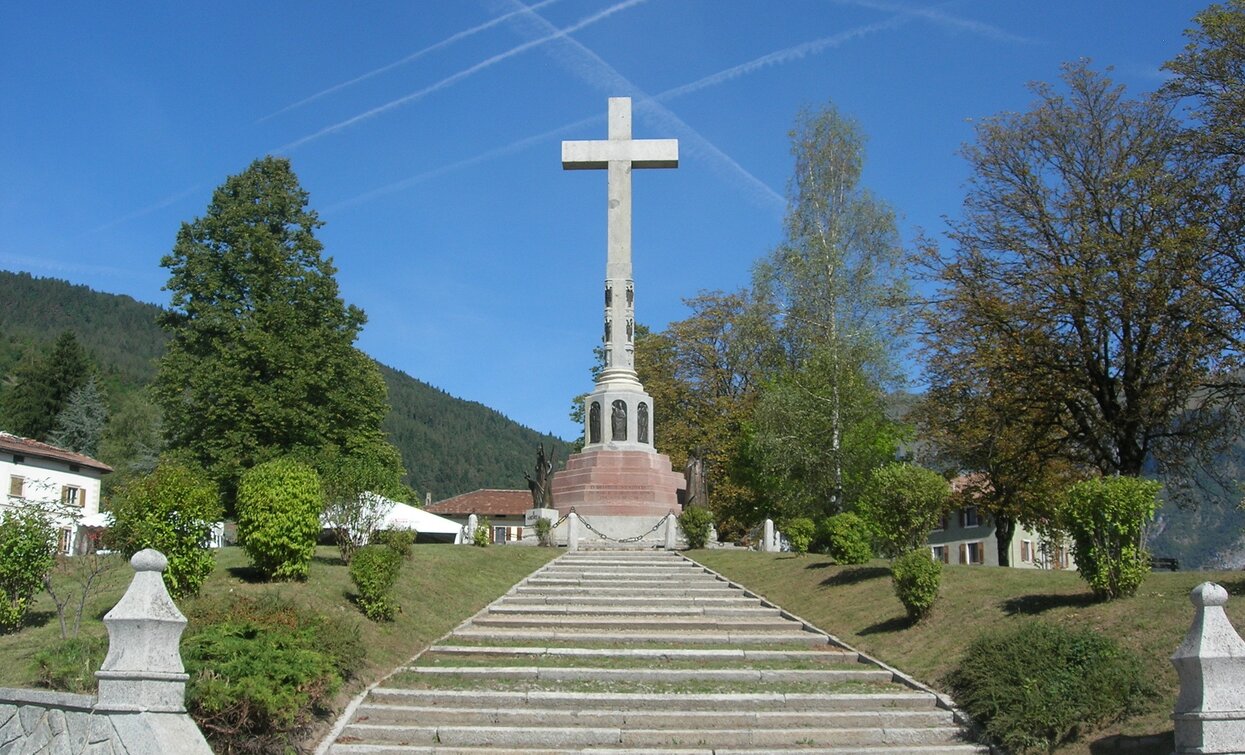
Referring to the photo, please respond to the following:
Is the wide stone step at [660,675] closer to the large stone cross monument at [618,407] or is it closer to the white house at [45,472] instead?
the large stone cross monument at [618,407]

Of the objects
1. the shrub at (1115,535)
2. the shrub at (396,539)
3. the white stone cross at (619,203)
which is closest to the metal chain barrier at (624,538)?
the white stone cross at (619,203)

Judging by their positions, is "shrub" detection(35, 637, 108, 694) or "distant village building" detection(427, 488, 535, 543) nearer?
"shrub" detection(35, 637, 108, 694)

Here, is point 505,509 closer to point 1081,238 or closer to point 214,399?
point 214,399

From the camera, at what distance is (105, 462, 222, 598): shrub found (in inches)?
558

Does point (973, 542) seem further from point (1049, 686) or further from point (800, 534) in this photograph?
point (1049, 686)

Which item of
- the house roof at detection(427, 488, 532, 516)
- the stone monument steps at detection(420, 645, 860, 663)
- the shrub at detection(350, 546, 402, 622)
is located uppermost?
the house roof at detection(427, 488, 532, 516)

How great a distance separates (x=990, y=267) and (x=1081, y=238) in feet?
7.94

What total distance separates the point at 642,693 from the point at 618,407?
19.0m

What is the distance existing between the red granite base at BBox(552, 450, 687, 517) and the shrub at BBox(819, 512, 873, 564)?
10771 millimetres

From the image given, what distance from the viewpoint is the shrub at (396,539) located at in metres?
18.9

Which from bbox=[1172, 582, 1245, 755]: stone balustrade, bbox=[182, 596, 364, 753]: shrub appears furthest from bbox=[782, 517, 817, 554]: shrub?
bbox=[1172, 582, 1245, 755]: stone balustrade

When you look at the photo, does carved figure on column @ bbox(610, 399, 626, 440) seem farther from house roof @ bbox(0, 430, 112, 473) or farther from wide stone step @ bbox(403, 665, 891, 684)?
house roof @ bbox(0, 430, 112, 473)

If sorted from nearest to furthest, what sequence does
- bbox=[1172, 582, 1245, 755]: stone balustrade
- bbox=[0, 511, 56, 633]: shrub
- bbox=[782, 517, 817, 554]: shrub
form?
bbox=[1172, 582, 1245, 755]: stone balustrade < bbox=[0, 511, 56, 633]: shrub < bbox=[782, 517, 817, 554]: shrub

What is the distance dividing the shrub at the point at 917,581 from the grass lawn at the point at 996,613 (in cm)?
26
